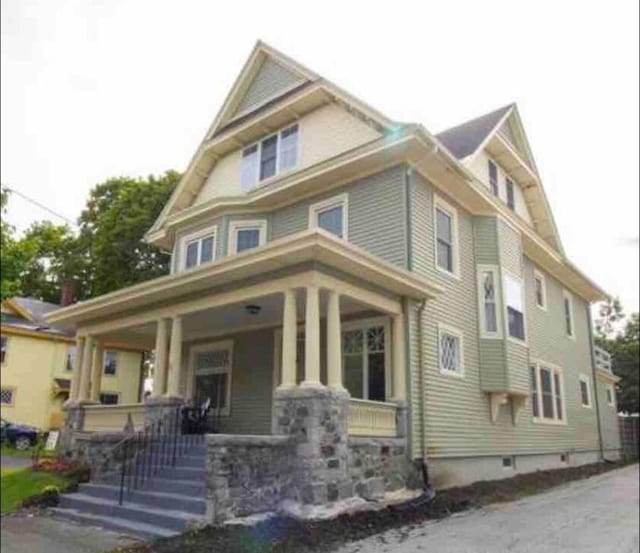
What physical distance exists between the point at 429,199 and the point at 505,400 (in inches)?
191

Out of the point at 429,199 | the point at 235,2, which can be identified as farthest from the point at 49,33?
the point at 429,199

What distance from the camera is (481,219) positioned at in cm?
1423

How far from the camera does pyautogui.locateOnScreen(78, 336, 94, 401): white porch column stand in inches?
535

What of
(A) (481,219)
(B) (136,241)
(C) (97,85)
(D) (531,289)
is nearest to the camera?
(C) (97,85)

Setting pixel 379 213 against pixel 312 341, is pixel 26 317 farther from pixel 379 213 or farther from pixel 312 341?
pixel 312 341

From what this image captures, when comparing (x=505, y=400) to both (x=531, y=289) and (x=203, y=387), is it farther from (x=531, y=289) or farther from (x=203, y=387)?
(x=203, y=387)

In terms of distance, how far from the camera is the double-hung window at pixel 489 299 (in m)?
13.4

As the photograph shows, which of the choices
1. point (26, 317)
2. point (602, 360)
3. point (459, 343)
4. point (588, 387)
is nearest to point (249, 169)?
point (459, 343)

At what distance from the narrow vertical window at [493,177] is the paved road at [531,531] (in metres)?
7.63

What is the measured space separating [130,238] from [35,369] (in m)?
9.07

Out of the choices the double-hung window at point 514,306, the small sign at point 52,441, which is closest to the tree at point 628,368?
the double-hung window at point 514,306

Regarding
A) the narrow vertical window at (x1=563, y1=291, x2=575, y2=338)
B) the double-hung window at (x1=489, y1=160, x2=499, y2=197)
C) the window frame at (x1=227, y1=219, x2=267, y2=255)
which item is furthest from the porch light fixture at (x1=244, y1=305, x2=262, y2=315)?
the narrow vertical window at (x1=563, y1=291, x2=575, y2=338)

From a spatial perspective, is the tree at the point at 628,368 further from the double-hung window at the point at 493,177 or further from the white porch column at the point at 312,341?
the white porch column at the point at 312,341

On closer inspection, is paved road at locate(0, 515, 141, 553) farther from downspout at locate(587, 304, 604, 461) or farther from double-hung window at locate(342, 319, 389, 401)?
downspout at locate(587, 304, 604, 461)
